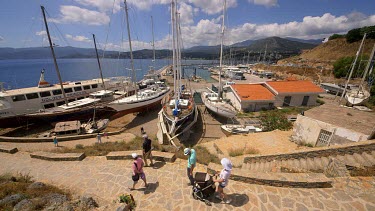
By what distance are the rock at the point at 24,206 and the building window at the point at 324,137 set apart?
52.6 feet

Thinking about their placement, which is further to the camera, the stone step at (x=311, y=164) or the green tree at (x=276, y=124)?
the green tree at (x=276, y=124)

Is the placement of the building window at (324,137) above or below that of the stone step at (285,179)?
below

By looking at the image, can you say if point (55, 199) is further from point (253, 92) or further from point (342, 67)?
point (342, 67)

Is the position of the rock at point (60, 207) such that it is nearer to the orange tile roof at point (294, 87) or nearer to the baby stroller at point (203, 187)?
the baby stroller at point (203, 187)

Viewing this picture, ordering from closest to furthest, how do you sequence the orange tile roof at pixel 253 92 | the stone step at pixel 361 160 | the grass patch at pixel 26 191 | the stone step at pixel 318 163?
the grass patch at pixel 26 191, the stone step at pixel 361 160, the stone step at pixel 318 163, the orange tile roof at pixel 253 92

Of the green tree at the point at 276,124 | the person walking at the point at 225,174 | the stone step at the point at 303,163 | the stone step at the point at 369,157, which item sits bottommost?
the green tree at the point at 276,124

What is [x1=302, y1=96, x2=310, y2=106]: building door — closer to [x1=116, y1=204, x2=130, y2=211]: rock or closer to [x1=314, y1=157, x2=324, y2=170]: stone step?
[x1=314, y1=157, x2=324, y2=170]: stone step

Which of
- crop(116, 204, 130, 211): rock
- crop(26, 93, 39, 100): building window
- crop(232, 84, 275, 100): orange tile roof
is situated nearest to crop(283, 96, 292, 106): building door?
crop(232, 84, 275, 100): orange tile roof

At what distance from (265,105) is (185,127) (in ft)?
48.5

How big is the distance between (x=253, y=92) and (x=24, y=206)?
2715cm

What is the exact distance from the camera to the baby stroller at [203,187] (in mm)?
5535

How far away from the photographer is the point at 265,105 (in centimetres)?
2516

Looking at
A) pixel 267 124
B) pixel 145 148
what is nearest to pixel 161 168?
pixel 145 148

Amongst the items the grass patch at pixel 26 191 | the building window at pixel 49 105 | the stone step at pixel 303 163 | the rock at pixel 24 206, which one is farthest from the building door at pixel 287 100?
the building window at pixel 49 105
